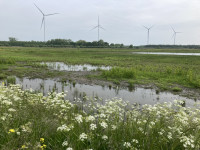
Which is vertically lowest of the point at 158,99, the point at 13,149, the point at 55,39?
the point at 158,99

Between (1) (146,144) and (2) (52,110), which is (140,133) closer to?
(1) (146,144)

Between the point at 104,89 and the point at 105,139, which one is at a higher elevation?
the point at 105,139

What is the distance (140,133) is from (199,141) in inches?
56.2

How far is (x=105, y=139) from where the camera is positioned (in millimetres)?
3598

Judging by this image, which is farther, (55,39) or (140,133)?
(55,39)

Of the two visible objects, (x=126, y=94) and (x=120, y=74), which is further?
(x=120, y=74)

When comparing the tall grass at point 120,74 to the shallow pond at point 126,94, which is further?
the tall grass at point 120,74

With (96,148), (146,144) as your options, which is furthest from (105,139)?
(146,144)

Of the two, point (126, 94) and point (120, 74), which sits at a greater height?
point (120, 74)

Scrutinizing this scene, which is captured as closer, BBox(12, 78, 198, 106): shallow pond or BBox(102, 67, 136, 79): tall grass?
BBox(12, 78, 198, 106): shallow pond

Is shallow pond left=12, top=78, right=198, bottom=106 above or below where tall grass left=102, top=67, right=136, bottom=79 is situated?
below

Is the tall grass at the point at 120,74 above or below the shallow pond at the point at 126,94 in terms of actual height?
above

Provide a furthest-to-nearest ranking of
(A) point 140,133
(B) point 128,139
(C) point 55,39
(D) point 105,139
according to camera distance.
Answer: (C) point 55,39 → (A) point 140,133 → (B) point 128,139 → (D) point 105,139

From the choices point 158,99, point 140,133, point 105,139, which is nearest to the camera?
point 105,139
